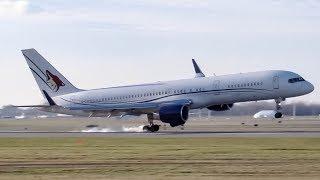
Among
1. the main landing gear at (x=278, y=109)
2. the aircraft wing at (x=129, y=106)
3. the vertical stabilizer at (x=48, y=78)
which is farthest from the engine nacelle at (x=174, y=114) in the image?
the vertical stabilizer at (x=48, y=78)

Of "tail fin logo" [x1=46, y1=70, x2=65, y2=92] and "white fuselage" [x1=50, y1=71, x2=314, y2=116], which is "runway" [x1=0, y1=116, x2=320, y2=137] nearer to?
"white fuselage" [x1=50, y1=71, x2=314, y2=116]

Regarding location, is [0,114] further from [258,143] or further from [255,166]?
[255,166]

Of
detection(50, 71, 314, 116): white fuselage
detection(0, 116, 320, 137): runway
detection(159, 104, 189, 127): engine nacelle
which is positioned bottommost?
detection(0, 116, 320, 137): runway

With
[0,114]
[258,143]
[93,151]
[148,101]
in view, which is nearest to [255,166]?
[93,151]

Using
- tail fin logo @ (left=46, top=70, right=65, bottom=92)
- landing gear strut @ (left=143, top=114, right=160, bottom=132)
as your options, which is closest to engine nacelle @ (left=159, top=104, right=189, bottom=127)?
landing gear strut @ (left=143, top=114, right=160, bottom=132)

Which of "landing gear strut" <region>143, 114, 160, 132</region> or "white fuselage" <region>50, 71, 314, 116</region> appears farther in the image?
"landing gear strut" <region>143, 114, 160, 132</region>

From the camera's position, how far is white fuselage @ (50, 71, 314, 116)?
74500 mm

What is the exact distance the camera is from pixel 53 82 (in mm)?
88375

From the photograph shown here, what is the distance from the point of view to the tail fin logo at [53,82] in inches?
3479

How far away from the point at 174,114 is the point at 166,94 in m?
5.77

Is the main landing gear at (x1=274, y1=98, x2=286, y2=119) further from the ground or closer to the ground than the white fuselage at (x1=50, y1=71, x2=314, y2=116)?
closer to the ground

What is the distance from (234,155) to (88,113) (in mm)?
44096

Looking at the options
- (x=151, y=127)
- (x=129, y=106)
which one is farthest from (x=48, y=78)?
(x=151, y=127)

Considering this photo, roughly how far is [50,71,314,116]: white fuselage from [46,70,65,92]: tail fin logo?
23.1 ft
